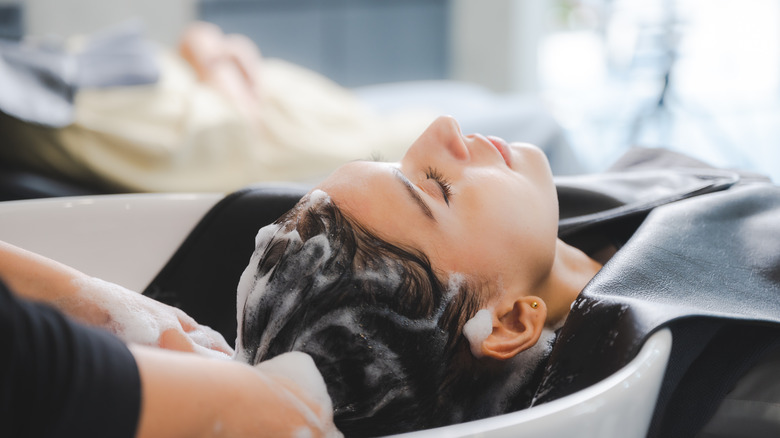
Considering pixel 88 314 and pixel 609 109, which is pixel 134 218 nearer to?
pixel 88 314

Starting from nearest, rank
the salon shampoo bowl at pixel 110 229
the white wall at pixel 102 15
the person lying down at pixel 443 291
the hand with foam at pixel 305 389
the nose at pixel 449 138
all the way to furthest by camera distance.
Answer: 1. the hand with foam at pixel 305 389
2. the person lying down at pixel 443 291
3. the nose at pixel 449 138
4. the salon shampoo bowl at pixel 110 229
5. the white wall at pixel 102 15

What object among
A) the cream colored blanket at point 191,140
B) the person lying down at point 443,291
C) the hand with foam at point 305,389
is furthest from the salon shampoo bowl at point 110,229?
the cream colored blanket at point 191,140

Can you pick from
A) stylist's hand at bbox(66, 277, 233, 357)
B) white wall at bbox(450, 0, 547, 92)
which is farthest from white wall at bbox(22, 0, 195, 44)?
stylist's hand at bbox(66, 277, 233, 357)

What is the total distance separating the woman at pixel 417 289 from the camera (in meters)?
0.60

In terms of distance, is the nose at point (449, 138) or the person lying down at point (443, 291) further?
the nose at point (449, 138)

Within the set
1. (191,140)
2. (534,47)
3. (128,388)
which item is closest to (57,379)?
(128,388)

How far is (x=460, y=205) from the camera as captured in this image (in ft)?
2.21

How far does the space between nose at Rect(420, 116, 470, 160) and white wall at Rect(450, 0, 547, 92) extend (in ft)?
9.68

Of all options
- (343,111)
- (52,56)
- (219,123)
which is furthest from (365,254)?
(343,111)

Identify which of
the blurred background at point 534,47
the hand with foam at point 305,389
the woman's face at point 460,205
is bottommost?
the blurred background at point 534,47

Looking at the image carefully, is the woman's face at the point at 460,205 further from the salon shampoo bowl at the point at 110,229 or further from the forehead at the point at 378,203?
the salon shampoo bowl at the point at 110,229

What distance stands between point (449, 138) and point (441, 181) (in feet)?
0.19

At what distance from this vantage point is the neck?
0.74 metres

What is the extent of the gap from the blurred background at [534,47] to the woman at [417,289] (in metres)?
2.49
